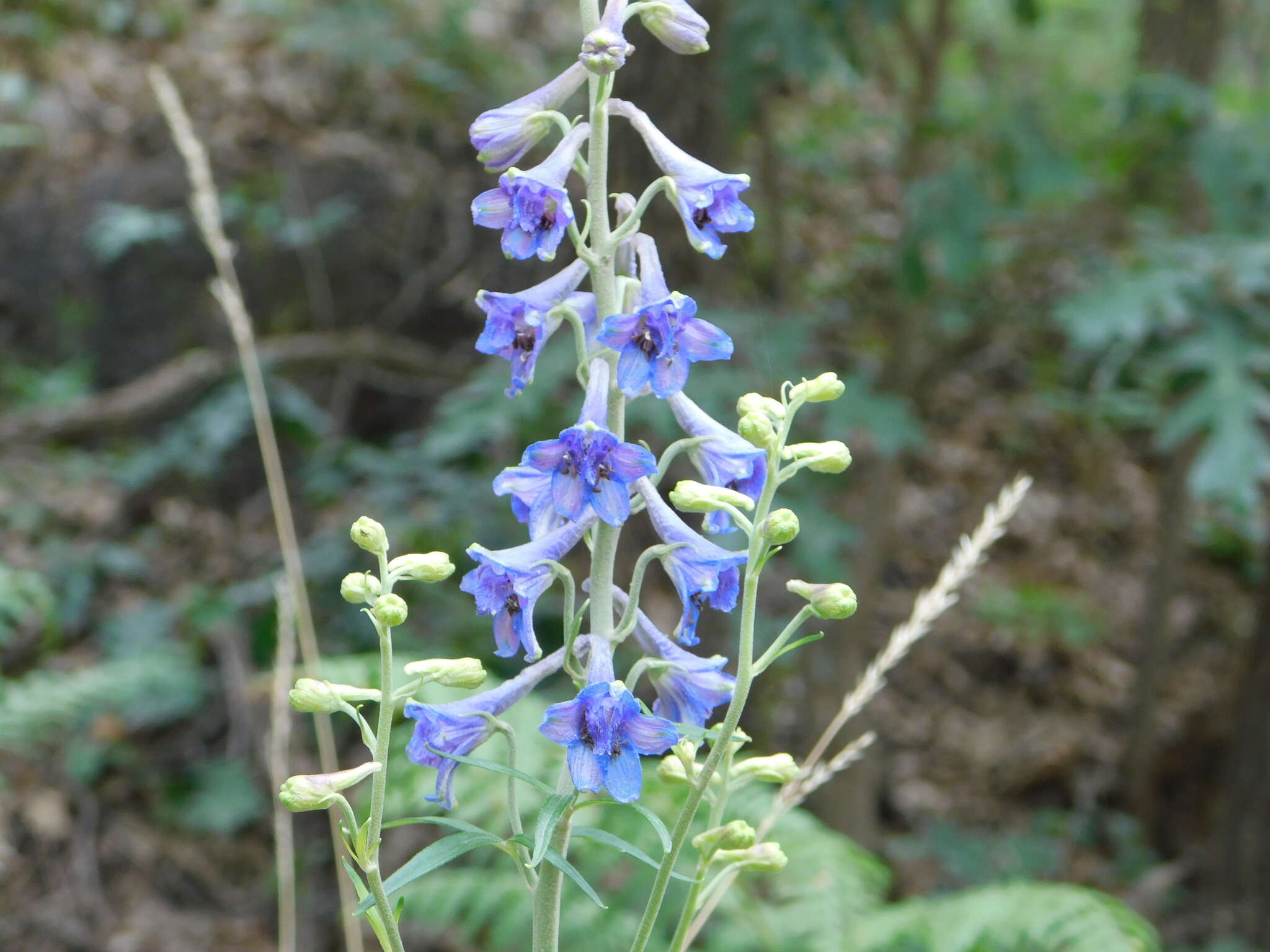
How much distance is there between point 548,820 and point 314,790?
0.23 m

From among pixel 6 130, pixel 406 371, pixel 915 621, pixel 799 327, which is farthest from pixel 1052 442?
pixel 6 130

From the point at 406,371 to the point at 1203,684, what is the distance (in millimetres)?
4728

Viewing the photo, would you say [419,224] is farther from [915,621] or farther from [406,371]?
[915,621]

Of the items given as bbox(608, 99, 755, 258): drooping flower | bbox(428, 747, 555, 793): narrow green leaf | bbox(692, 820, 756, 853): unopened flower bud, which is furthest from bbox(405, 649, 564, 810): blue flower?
bbox(608, 99, 755, 258): drooping flower

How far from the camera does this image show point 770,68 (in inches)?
158

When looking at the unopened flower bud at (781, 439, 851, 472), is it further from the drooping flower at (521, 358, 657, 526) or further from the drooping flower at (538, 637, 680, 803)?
the drooping flower at (538, 637, 680, 803)

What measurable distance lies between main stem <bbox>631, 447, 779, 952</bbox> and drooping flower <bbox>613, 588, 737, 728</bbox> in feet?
0.42

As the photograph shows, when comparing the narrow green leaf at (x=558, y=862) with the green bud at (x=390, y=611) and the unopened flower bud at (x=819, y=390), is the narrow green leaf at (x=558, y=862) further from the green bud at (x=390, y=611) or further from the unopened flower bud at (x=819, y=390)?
the unopened flower bud at (x=819, y=390)

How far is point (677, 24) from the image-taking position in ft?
4.12

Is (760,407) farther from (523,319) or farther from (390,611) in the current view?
(390,611)

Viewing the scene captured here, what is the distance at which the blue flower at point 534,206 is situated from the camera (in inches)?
45.4

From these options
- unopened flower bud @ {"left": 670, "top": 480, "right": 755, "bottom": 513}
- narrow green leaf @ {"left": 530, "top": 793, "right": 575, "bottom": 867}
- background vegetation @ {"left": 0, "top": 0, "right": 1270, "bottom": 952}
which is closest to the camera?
narrow green leaf @ {"left": 530, "top": 793, "right": 575, "bottom": 867}

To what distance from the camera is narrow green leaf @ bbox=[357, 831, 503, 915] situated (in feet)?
3.35

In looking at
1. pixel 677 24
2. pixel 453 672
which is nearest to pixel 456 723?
pixel 453 672
